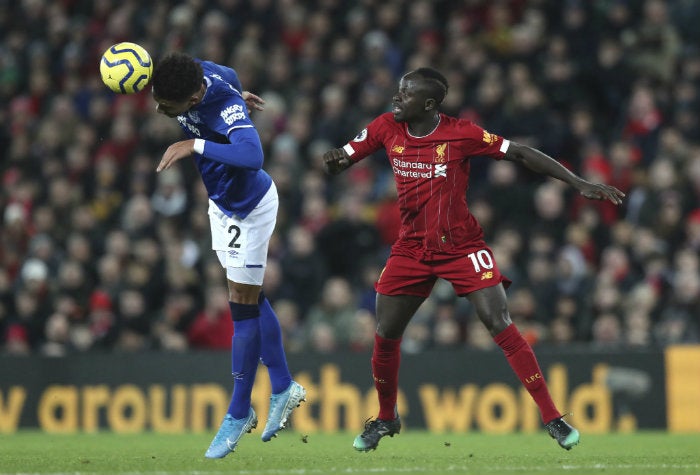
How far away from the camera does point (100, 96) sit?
1716 centimetres

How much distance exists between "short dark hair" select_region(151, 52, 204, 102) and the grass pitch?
2.24 m

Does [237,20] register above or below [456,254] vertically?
above

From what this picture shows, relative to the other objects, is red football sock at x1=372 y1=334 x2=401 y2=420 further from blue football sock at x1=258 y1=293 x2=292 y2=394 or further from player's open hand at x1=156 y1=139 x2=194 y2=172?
player's open hand at x1=156 y1=139 x2=194 y2=172

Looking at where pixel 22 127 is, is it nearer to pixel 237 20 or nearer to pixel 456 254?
pixel 237 20

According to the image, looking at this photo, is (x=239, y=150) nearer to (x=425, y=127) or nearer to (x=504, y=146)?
(x=425, y=127)

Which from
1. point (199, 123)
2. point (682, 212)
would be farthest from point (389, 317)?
point (682, 212)

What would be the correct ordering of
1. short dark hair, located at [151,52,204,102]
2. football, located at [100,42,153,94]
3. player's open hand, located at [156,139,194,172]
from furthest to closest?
football, located at [100,42,153,94], short dark hair, located at [151,52,204,102], player's open hand, located at [156,139,194,172]

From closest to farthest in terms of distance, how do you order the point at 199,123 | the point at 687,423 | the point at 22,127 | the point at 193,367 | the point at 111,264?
the point at 199,123
the point at 687,423
the point at 193,367
the point at 111,264
the point at 22,127

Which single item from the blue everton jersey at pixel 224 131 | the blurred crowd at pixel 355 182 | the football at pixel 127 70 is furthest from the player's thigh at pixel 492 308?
the blurred crowd at pixel 355 182

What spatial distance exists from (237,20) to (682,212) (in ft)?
22.3

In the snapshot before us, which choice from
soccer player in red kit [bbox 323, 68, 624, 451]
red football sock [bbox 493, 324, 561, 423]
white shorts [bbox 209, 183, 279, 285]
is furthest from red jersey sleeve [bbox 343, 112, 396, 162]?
red football sock [bbox 493, 324, 561, 423]

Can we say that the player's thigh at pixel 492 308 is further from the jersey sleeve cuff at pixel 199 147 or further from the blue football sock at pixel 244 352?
the jersey sleeve cuff at pixel 199 147

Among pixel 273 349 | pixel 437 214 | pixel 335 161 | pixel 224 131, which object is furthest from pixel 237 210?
pixel 437 214

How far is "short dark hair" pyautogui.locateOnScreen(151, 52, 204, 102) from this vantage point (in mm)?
8016
